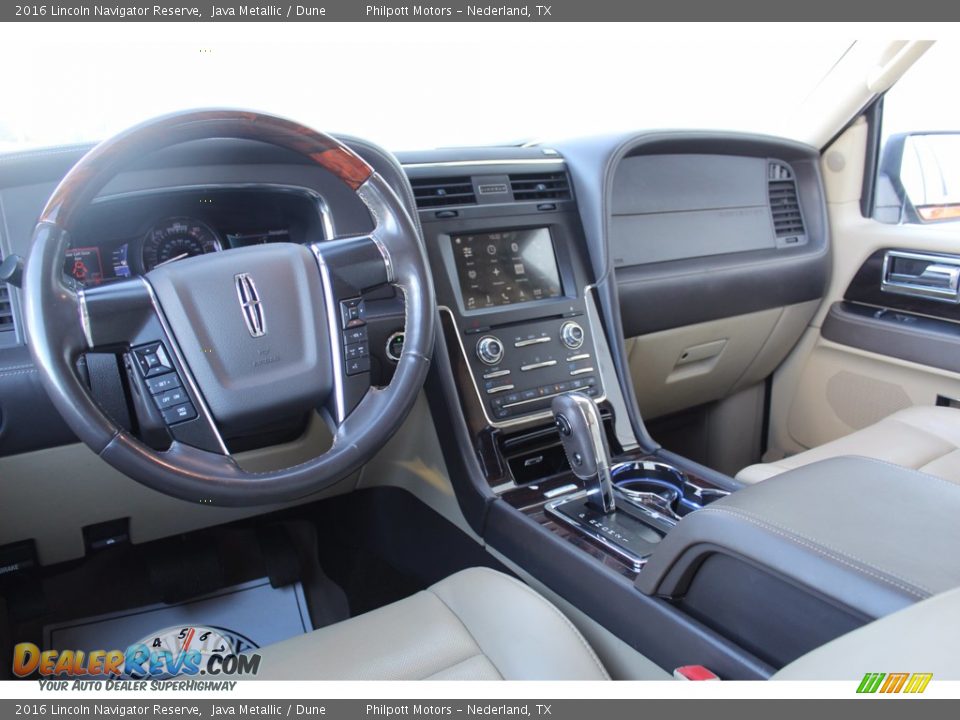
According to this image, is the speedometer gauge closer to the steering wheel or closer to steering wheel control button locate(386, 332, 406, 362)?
the steering wheel

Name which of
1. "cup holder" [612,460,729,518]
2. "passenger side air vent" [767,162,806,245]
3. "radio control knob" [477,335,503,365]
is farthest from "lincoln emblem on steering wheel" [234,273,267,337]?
"passenger side air vent" [767,162,806,245]

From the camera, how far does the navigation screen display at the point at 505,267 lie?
1.72 meters

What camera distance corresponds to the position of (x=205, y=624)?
172 cm

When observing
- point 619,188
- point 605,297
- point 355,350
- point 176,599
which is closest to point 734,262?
point 619,188

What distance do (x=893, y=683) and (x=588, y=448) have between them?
87cm

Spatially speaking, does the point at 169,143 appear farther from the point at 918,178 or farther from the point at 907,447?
the point at 918,178

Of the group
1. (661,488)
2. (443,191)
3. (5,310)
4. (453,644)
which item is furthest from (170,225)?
(661,488)

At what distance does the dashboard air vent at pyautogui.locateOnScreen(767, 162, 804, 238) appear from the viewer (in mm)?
2417

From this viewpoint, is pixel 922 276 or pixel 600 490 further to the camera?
pixel 922 276

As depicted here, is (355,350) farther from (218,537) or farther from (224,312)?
(218,537)

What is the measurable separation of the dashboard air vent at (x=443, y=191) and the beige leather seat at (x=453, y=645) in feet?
2.89

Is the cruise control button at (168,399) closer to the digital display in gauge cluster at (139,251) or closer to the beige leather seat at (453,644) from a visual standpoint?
the digital display in gauge cluster at (139,251)

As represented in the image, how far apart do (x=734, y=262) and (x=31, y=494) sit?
1907mm

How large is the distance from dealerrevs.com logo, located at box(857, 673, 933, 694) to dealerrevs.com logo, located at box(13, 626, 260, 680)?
1205 millimetres
